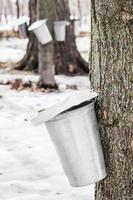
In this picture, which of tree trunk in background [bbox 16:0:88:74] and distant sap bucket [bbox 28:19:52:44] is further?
tree trunk in background [bbox 16:0:88:74]

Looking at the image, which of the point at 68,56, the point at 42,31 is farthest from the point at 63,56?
the point at 42,31

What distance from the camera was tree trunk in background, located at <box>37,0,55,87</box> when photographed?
6668mm

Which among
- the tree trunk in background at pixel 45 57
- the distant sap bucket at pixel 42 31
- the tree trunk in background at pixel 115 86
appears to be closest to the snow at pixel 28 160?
the tree trunk in background at pixel 45 57

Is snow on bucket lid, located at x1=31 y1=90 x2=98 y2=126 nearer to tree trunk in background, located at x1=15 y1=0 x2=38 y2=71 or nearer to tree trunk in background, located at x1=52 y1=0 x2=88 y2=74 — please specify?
tree trunk in background, located at x1=52 y1=0 x2=88 y2=74

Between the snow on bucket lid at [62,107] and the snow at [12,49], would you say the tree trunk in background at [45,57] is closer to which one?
the snow at [12,49]

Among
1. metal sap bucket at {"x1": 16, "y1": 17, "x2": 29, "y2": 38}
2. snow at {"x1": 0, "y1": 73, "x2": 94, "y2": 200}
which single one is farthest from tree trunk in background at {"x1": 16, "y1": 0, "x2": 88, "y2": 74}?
snow at {"x1": 0, "y1": 73, "x2": 94, "y2": 200}

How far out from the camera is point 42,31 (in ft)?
20.0

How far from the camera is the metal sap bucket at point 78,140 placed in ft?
6.14

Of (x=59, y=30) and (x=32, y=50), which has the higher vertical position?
(x=59, y=30)

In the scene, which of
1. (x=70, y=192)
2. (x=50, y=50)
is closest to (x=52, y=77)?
(x=50, y=50)

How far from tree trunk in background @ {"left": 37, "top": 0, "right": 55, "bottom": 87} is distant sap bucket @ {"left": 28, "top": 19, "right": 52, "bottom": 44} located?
0.35 metres

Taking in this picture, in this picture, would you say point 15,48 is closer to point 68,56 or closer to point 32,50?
point 32,50

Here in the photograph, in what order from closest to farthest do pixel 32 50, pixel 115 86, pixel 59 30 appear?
1. pixel 115 86
2. pixel 59 30
3. pixel 32 50

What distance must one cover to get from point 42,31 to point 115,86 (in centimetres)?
425
